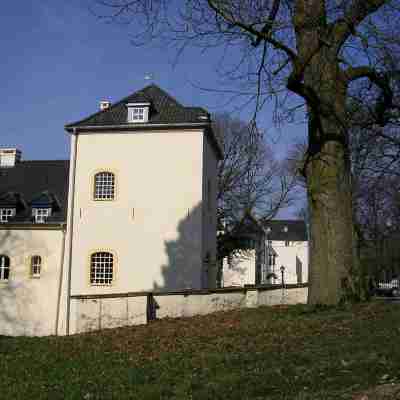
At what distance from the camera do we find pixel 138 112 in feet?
76.2

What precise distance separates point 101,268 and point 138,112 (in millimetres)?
6773

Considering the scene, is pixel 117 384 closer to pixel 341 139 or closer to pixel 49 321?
pixel 341 139

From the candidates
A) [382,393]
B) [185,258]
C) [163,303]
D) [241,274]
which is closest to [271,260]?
[241,274]

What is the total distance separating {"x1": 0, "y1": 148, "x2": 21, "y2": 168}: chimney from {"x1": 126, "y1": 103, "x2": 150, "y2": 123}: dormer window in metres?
8.75

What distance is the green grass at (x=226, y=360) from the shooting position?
604 cm

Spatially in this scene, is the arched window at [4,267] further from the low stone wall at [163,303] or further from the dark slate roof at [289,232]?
the dark slate roof at [289,232]

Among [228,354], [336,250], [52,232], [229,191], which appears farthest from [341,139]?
[229,191]

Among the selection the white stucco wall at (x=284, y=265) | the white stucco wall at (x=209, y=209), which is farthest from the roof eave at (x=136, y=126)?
the white stucco wall at (x=284, y=265)

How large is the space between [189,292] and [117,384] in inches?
373

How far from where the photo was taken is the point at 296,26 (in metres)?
10.8

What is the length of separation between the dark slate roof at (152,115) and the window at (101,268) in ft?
17.8

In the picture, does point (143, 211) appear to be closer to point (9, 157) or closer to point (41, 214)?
point (41, 214)

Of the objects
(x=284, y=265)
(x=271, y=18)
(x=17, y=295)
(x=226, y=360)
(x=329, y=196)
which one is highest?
(x=271, y=18)

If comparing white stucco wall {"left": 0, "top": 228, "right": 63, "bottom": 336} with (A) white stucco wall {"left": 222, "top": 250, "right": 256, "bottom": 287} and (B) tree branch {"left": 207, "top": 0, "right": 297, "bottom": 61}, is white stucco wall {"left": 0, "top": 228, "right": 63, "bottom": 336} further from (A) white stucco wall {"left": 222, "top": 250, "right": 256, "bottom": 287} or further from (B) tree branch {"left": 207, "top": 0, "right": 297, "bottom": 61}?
(A) white stucco wall {"left": 222, "top": 250, "right": 256, "bottom": 287}
